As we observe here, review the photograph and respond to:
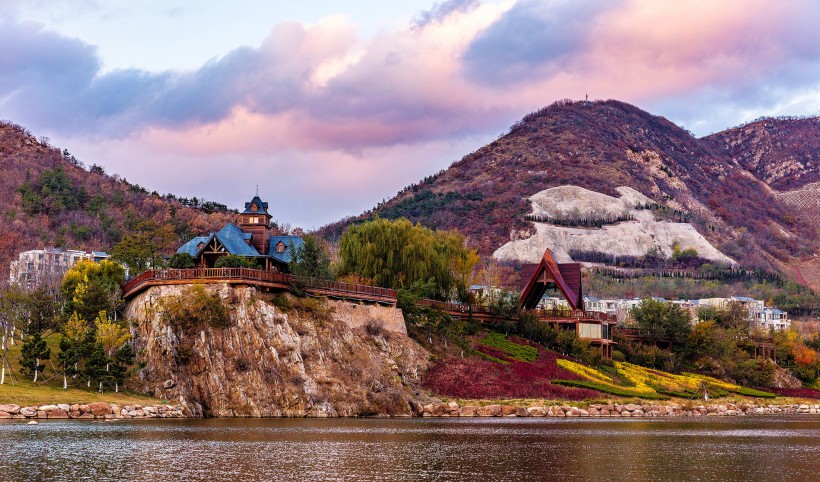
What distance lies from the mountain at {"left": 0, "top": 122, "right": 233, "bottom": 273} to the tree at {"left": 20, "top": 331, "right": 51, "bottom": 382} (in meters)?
60.0

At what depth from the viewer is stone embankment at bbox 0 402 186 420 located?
171 feet

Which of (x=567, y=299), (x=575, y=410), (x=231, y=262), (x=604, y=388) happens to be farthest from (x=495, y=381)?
(x=567, y=299)

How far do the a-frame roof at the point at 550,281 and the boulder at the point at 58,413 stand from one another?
48582mm

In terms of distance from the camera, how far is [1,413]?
51562 mm

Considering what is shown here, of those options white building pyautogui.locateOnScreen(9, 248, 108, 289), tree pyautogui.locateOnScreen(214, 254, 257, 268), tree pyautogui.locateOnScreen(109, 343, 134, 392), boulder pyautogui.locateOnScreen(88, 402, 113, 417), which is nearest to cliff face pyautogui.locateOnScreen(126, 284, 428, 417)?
tree pyautogui.locateOnScreen(109, 343, 134, 392)

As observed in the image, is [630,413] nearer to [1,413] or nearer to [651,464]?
[651,464]

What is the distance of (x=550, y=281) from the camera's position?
92.2 m

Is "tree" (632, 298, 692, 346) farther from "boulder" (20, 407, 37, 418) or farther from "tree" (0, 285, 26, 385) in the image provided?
"boulder" (20, 407, 37, 418)

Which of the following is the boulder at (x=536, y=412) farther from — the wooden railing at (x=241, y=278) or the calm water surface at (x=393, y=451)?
the wooden railing at (x=241, y=278)

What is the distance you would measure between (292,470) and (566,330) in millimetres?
56658

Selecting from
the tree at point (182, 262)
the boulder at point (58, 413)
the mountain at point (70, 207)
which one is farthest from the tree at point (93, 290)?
the mountain at point (70, 207)

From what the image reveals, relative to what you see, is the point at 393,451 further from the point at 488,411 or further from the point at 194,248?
the point at 194,248

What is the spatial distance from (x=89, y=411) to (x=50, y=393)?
324cm

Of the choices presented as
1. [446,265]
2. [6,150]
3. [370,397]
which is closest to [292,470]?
[370,397]
